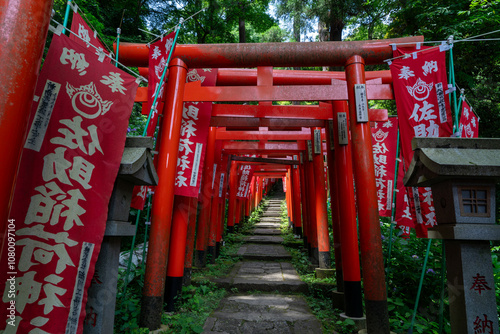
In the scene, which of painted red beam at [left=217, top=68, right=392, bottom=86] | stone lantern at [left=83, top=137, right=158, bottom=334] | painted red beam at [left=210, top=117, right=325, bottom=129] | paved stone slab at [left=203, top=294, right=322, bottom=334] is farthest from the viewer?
painted red beam at [left=210, top=117, right=325, bottom=129]

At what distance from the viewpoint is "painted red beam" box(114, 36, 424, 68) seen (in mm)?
4645

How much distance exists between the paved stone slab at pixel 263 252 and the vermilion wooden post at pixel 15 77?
8.90 meters

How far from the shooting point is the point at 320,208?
25.1 feet

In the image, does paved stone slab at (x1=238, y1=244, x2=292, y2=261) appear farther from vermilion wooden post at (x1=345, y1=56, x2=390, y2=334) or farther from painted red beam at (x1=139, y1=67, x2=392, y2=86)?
painted red beam at (x1=139, y1=67, x2=392, y2=86)

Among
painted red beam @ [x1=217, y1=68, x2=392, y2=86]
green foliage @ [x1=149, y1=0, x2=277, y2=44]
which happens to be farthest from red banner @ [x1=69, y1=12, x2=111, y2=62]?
green foliage @ [x1=149, y1=0, x2=277, y2=44]

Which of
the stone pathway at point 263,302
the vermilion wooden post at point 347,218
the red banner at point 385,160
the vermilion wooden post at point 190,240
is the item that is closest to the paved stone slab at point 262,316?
→ the stone pathway at point 263,302

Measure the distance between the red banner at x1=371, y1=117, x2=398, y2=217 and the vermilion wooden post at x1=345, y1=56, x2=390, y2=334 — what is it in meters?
2.21

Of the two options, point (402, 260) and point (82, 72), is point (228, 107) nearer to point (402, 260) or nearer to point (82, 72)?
point (82, 72)

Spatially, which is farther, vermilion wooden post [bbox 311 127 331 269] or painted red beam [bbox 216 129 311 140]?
painted red beam [bbox 216 129 311 140]

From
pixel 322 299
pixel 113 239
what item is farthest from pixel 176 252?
pixel 322 299

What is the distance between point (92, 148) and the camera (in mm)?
2432

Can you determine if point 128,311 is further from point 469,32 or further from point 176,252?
point 469,32

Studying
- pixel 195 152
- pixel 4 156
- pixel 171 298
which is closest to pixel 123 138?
pixel 4 156

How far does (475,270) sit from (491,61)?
34.3 ft
